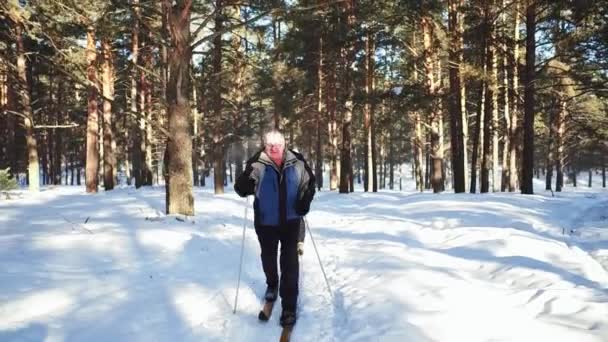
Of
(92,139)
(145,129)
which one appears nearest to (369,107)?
(145,129)

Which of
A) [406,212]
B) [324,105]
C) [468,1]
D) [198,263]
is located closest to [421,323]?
[198,263]

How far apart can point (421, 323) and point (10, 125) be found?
102ft

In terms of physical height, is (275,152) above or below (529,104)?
below

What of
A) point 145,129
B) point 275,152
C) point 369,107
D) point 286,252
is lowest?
point 286,252

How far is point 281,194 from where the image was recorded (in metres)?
4.55

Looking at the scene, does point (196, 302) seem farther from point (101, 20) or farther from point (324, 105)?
point (324, 105)

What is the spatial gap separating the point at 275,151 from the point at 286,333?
195 cm

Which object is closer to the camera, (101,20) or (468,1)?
(101,20)

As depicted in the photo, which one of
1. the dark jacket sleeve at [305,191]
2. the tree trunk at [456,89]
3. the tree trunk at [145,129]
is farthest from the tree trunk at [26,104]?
the tree trunk at [456,89]

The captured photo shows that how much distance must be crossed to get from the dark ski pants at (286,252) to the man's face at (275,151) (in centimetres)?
75

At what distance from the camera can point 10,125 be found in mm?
26812

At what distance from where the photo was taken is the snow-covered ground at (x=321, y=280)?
4098 millimetres

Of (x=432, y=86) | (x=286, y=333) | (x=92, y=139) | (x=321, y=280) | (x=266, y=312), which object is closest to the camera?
(x=286, y=333)

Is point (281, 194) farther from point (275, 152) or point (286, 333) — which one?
point (286, 333)
